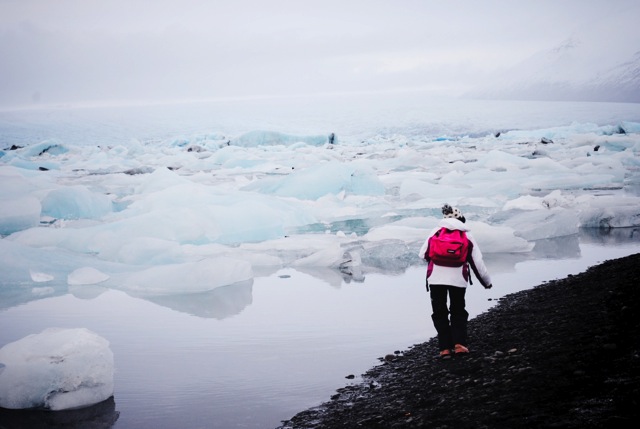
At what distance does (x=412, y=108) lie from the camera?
6750 centimetres

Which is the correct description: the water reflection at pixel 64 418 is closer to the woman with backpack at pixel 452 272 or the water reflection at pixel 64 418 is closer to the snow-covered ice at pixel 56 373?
the snow-covered ice at pixel 56 373

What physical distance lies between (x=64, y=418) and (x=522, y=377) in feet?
7.19

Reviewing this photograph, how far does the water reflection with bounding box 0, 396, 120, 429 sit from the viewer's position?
10.1 feet

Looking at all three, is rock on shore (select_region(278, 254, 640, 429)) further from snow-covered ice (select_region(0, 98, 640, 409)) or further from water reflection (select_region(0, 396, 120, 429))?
snow-covered ice (select_region(0, 98, 640, 409))

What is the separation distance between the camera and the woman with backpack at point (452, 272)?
347 centimetres

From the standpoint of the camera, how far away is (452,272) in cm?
351

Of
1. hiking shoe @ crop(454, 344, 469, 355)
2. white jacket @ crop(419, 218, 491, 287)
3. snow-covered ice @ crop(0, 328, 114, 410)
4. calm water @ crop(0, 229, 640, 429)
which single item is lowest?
calm water @ crop(0, 229, 640, 429)

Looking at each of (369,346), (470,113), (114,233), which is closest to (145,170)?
(114,233)

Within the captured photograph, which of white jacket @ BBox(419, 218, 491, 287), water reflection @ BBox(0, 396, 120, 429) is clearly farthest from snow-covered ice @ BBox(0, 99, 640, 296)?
white jacket @ BBox(419, 218, 491, 287)

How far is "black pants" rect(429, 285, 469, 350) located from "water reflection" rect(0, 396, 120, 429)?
68.9 inches

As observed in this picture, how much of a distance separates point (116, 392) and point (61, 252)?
3896 mm

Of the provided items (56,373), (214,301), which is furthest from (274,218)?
(56,373)

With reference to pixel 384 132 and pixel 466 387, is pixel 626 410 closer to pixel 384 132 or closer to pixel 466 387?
pixel 466 387

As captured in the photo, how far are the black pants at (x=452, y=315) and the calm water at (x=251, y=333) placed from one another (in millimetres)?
500
